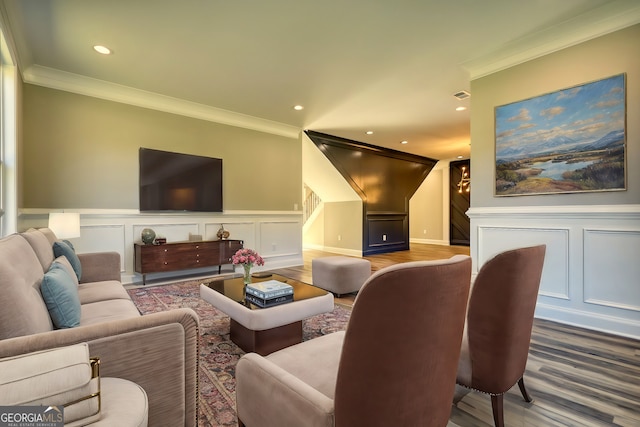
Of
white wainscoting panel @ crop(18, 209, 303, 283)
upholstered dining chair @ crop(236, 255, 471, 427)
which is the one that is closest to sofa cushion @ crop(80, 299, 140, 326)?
upholstered dining chair @ crop(236, 255, 471, 427)

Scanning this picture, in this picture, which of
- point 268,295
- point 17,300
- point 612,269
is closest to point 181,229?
point 268,295

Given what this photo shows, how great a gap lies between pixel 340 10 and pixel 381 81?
1.38 m

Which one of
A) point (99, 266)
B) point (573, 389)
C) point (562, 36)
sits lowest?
point (573, 389)

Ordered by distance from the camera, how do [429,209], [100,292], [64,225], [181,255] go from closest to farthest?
[100,292] < [64,225] < [181,255] < [429,209]

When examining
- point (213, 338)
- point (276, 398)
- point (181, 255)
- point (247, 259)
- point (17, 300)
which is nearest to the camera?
point (276, 398)

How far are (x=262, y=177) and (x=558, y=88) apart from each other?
4161 mm

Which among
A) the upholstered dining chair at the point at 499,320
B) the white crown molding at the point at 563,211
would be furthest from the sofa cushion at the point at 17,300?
the white crown molding at the point at 563,211

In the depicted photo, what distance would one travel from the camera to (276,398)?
2.75 feet

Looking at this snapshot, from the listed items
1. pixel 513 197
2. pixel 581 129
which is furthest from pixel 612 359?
pixel 581 129

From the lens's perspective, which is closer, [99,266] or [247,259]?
[247,259]

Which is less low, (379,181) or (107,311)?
(379,181)

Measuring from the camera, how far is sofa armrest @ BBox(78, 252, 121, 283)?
2.54m

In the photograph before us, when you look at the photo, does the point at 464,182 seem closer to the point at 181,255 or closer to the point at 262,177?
the point at 262,177

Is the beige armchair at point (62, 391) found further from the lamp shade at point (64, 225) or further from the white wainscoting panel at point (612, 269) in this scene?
the white wainscoting panel at point (612, 269)
